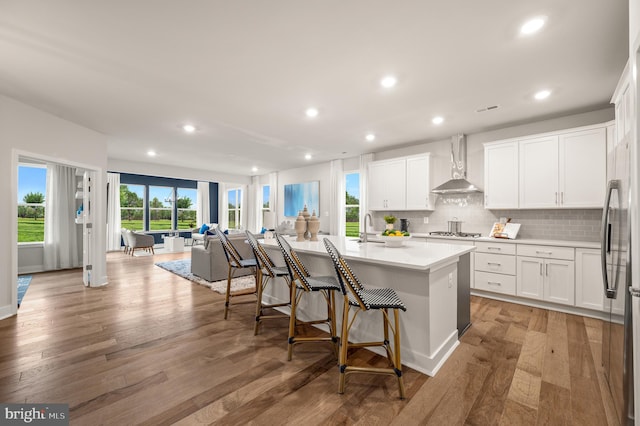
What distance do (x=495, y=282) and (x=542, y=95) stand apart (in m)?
2.50

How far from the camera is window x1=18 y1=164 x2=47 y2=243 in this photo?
614cm

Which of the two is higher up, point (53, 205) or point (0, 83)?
point (0, 83)

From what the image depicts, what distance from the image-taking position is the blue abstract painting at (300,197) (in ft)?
25.8

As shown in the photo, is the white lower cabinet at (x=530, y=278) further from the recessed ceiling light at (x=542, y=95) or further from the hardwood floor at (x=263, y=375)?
the recessed ceiling light at (x=542, y=95)

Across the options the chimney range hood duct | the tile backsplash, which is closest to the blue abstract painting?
the tile backsplash

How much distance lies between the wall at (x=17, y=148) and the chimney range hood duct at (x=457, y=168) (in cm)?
590

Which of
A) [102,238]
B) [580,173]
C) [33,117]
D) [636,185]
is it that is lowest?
[102,238]

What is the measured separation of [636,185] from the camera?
1324 millimetres

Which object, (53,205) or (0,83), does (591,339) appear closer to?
(0,83)

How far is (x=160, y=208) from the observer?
976cm

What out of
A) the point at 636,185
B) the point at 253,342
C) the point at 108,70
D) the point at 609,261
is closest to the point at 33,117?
the point at 108,70

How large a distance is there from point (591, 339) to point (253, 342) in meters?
3.33

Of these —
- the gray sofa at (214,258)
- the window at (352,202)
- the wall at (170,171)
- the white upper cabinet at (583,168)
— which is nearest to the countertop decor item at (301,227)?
the gray sofa at (214,258)

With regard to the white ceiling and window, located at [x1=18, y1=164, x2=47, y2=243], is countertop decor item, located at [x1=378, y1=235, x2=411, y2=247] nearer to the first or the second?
the white ceiling
